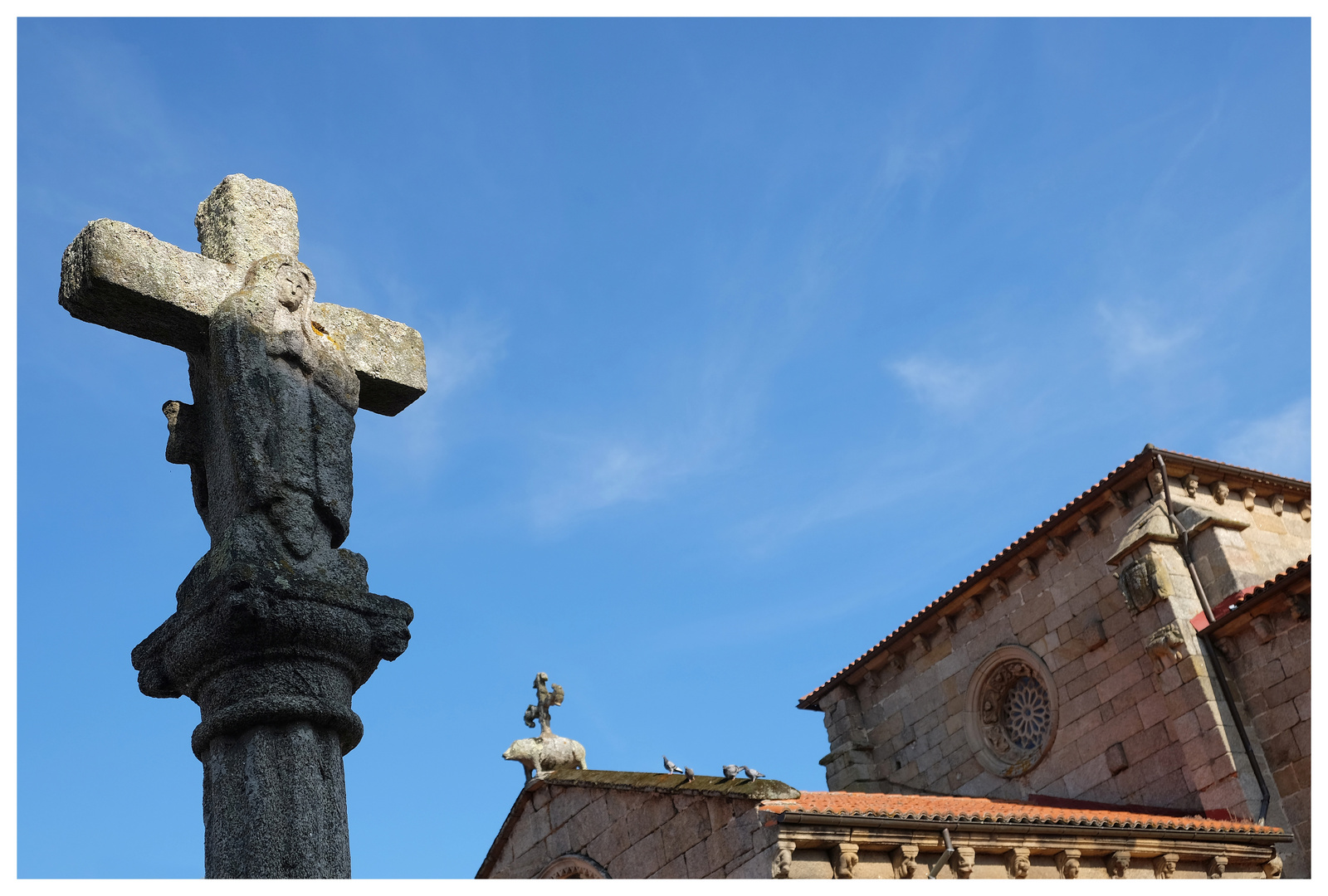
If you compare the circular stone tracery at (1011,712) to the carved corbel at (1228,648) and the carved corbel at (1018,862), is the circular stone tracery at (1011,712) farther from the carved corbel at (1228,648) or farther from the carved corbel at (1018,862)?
the carved corbel at (1018,862)

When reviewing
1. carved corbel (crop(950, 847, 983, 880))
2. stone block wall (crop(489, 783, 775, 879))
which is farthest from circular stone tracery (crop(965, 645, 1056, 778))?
stone block wall (crop(489, 783, 775, 879))

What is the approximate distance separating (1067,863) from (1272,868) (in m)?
2.66

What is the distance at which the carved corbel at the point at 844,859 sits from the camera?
9867 millimetres

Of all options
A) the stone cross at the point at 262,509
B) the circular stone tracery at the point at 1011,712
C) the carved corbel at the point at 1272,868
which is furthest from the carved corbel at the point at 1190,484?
the stone cross at the point at 262,509

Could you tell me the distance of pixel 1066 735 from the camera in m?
15.4

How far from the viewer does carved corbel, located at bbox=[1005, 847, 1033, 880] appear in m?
10.8

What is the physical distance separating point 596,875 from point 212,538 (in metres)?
8.21

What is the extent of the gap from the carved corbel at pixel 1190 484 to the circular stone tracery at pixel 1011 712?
2820 mm

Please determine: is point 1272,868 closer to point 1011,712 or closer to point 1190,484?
point 1011,712

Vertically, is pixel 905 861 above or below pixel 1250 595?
below

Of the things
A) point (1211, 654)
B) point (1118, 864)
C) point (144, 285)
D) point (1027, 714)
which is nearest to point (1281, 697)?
point (1211, 654)

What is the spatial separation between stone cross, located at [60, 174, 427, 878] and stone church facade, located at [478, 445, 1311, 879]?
21.0 ft

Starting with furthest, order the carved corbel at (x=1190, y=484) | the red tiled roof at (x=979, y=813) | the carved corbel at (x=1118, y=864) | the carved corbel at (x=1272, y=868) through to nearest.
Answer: the carved corbel at (x=1190, y=484)
the carved corbel at (x=1272, y=868)
the carved corbel at (x=1118, y=864)
the red tiled roof at (x=979, y=813)
